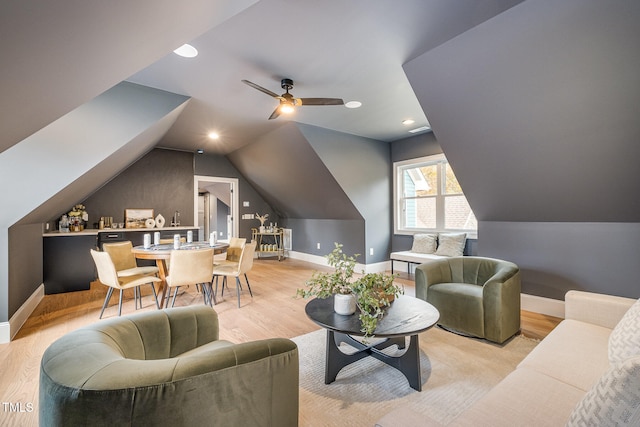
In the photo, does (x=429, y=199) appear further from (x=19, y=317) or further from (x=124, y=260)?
(x=19, y=317)

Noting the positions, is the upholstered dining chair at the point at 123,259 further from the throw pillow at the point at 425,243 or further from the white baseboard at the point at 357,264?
the throw pillow at the point at 425,243

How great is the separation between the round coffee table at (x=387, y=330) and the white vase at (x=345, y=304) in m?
0.04

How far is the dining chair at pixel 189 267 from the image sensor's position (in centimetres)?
303

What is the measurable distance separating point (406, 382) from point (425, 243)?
329cm

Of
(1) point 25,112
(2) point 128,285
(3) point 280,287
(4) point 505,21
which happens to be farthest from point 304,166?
(1) point 25,112

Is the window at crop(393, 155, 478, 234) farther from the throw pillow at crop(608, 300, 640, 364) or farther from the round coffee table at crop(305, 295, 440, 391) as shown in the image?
the throw pillow at crop(608, 300, 640, 364)

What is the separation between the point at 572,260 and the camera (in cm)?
315

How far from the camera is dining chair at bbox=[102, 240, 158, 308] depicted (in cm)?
355

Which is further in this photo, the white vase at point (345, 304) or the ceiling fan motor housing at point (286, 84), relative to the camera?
the ceiling fan motor housing at point (286, 84)

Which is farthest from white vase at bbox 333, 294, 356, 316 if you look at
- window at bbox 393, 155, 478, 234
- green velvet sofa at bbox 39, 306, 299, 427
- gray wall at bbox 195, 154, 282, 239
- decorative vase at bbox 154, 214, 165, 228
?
gray wall at bbox 195, 154, 282, 239

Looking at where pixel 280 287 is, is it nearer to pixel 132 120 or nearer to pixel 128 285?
pixel 128 285

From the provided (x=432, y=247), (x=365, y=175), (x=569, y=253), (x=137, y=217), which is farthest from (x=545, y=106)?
(x=137, y=217)

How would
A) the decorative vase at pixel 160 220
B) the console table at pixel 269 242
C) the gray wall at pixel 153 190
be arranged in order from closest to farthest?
the gray wall at pixel 153 190 → the decorative vase at pixel 160 220 → the console table at pixel 269 242

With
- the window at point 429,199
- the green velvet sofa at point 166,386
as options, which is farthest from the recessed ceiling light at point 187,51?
the window at point 429,199
